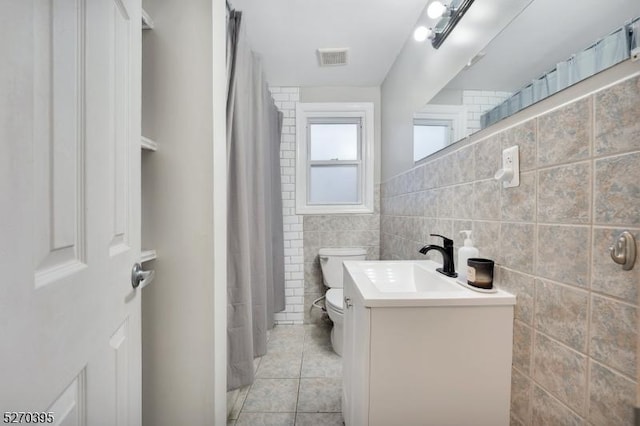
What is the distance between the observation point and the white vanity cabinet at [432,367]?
29.1 inches

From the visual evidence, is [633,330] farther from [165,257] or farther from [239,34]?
[239,34]

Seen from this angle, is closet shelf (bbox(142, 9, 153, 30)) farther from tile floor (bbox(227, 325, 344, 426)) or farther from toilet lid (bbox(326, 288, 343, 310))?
tile floor (bbox(227, 325, 344, 426))

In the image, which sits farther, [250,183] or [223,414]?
[250,183]

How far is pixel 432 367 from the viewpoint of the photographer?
74 centimetres

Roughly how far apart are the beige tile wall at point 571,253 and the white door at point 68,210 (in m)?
0.99

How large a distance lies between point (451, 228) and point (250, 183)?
112cm

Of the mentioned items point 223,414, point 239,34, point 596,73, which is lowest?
point 223,414

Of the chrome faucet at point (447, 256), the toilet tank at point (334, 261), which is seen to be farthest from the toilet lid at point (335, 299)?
the chrome faucet at point (447, 256)

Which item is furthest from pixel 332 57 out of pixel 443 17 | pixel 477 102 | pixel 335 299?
pixel 335 299

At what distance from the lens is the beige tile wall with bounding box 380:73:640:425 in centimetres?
49

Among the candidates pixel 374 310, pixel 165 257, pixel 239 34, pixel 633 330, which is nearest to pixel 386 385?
pixel 374 310

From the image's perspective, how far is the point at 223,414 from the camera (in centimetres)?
102

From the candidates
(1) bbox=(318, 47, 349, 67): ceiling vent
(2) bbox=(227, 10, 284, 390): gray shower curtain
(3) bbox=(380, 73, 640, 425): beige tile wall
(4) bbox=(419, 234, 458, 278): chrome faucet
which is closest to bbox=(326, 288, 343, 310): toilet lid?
(2) bbox=(227, 10, 284, 390): gray shower curtain

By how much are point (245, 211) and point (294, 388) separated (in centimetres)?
112
